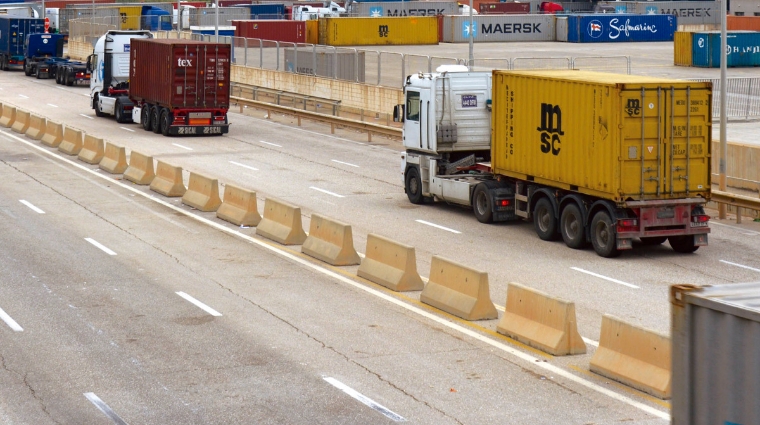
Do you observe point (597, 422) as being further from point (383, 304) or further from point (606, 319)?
point (383, 304)

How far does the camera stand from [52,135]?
38531mm

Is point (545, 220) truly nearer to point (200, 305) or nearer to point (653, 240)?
point (653, 240)

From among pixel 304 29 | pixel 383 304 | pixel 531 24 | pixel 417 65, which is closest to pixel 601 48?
pixel 531 24

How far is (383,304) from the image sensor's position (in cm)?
1717

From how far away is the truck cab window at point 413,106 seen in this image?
26484 millimetres

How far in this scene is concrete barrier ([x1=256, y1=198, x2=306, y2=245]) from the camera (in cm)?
2203

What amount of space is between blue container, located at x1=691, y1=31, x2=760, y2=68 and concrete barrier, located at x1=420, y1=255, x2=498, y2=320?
52.1m

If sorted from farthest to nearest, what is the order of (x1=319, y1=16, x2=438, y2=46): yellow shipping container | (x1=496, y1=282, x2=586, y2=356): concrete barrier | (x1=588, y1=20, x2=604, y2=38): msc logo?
(x1=588, y1=20, x2=604, y2=38): msc logo → (x1=319, y1=16, x2=438, y2=46): yellow shipping container → (x1=496, y1=282, x2=586, y2=356): concrete barrier

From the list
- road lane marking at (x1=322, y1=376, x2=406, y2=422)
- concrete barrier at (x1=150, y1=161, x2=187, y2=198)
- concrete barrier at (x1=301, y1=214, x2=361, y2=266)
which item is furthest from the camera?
concrete barrier at (x1=150, y1=161, x2=187, y2=198)

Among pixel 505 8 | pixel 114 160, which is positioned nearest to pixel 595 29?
pixel 505 8

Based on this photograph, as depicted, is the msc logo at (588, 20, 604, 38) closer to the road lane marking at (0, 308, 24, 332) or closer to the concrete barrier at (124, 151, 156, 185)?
the concrete barrier at (124, 151, 156, 185)

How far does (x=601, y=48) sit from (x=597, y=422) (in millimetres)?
74306

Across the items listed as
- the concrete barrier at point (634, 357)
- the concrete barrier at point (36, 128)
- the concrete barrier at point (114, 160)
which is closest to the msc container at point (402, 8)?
the concrete barrier at point (36, 128)

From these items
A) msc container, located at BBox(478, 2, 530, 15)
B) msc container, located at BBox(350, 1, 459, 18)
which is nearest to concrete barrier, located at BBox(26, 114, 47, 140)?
msc container, located at BBox(350, 1, 459, 18)
